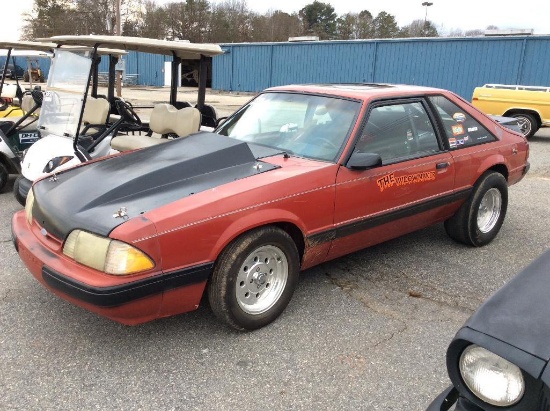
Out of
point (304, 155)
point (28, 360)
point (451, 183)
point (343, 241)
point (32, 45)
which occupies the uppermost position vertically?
point (32, 45)

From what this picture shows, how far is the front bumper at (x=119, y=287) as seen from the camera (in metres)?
2.62

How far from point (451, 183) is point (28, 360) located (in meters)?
3.48

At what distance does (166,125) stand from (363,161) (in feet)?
9.85

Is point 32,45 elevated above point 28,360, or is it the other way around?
point 32,45

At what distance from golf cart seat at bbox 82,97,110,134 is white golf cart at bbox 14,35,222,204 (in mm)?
12

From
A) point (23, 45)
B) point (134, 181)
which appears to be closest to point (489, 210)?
point (134, 181)

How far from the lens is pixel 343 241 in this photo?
3.63 metres

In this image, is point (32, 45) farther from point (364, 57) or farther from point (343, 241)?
point (364, 57)

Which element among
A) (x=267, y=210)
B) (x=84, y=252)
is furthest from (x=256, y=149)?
(x=84, y=252)

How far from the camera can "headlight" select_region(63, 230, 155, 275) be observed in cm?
262

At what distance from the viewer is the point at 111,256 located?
263 centimetres

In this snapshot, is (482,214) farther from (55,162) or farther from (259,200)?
(55,162)

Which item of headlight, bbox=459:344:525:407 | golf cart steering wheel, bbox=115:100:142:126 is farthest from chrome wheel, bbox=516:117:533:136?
headlight, bbox=459:344:525:407

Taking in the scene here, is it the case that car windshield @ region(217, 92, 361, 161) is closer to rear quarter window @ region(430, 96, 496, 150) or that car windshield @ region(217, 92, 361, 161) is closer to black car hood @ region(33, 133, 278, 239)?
black car hood @ region(33, 133, 278, 239)
